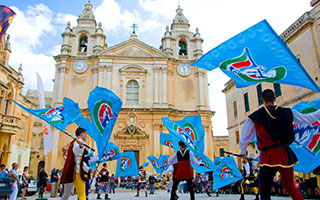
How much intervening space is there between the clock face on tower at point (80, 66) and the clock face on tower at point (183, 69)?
32.9 feet

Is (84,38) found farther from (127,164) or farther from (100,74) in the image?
(127,164)

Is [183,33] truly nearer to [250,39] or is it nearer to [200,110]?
[200,110]

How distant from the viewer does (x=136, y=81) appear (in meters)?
26.9

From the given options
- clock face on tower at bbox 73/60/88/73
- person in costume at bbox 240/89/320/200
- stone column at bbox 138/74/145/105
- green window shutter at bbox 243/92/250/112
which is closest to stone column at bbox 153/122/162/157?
→ stone column at bbox 138/74/145/105

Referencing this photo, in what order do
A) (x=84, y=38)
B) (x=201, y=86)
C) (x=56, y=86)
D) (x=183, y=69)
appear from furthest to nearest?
(x=84, y=38)
(x=183, y=69)
(x=201, y=86)
(x=56, y=86)

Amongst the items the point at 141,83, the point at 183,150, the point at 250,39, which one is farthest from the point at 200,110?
the point at 250,39

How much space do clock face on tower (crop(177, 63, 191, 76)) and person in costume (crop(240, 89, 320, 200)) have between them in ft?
80.2

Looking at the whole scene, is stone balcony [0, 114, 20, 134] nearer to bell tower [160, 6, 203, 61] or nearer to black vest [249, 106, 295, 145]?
bell tower [160, 6, 203, 61]

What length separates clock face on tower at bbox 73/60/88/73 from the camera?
2692 cm

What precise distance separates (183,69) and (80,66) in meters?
11.0

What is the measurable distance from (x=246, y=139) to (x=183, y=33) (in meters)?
27.2

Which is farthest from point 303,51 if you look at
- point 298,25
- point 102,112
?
point 102,112

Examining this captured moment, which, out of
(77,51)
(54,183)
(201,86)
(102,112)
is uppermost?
(77,51)

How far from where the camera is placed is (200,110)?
2636 centimetres
